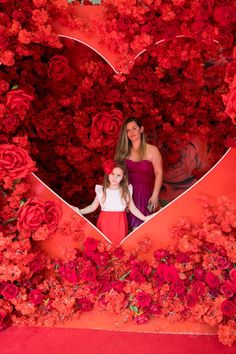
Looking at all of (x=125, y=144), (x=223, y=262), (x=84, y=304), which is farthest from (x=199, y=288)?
(x=125, y=144)

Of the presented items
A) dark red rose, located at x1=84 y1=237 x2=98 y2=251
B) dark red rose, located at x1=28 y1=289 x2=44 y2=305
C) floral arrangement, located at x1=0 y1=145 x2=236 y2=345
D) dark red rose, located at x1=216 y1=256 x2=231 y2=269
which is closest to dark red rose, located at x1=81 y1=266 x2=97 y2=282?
floral arrangement, located at x1=0 y1=145 x2=236 y2=345

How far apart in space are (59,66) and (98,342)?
5.98 feet

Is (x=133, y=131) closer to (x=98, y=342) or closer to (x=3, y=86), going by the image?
(x=3, y=86)

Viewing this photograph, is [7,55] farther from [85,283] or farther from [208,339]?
[208,339]

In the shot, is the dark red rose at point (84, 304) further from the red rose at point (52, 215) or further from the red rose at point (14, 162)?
the red rose at point (14, 162)

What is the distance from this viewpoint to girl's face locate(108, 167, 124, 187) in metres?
2.97

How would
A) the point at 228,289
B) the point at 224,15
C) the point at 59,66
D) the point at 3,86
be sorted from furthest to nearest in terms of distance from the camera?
the point at 59,66, the point at 3,86, the point at 228,289, the point at 224,15

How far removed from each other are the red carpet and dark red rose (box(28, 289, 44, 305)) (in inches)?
6.2

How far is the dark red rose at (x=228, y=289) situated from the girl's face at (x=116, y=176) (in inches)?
37.1

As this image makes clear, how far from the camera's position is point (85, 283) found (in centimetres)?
Answer: 272

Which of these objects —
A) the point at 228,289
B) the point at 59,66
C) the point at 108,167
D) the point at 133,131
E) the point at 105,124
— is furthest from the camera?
→ the point at 105,124

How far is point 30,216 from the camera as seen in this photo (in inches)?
104

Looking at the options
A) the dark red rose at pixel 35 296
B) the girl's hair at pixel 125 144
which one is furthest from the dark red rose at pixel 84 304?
the girl's hair at pixel 125 144

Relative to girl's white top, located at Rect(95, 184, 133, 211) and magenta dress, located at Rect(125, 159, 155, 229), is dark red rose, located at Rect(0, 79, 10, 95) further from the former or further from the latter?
magenta dress, located at Rect(125, 159, 155, 229)
